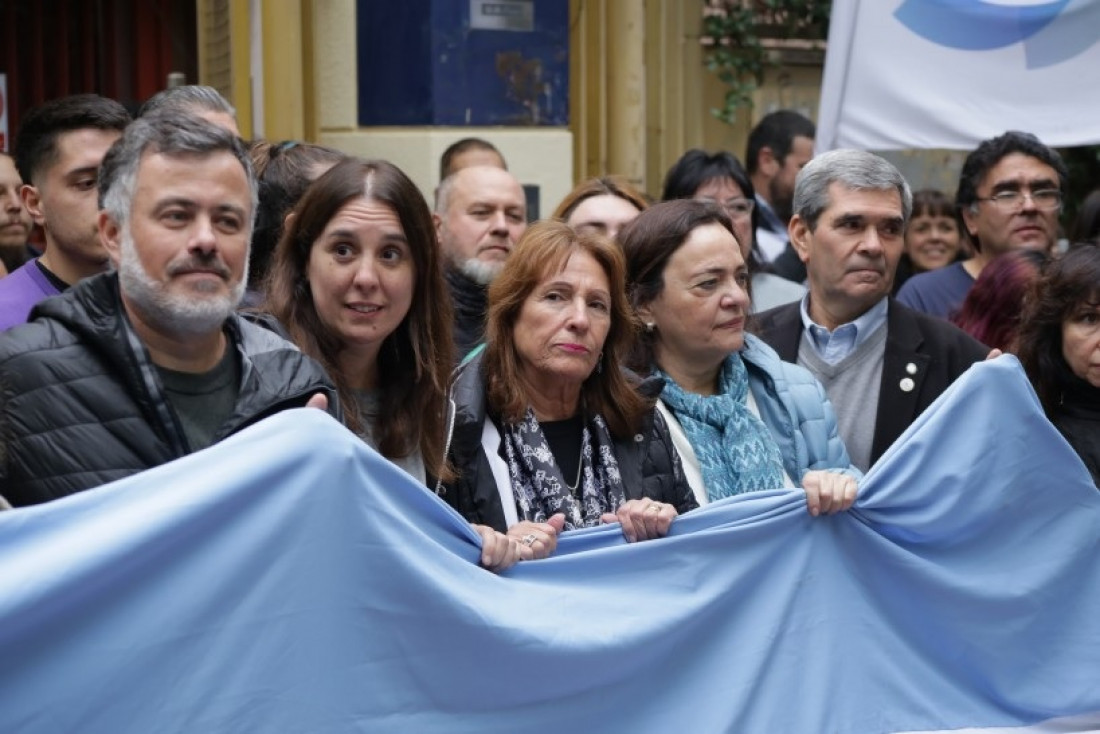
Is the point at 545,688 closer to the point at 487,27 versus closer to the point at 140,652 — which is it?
the point at 140,652

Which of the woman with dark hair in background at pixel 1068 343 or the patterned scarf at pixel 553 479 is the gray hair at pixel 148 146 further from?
the woman with dark hair in background at pixel 1068 343

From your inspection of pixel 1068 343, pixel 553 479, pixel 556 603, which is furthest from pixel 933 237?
pixel 556 603

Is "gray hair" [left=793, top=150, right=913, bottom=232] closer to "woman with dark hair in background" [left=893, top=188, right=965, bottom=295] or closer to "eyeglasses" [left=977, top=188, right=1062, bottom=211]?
"eyeglasses" [left=977, top=188, right=1062, bottom=211]

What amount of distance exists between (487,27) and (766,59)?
2.50 metres

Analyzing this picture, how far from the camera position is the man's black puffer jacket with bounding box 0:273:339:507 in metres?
3.38

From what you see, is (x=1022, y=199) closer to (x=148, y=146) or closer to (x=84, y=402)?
(x=148, y=146)

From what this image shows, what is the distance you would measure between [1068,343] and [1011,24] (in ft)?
5.81

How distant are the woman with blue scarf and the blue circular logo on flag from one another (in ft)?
6.65

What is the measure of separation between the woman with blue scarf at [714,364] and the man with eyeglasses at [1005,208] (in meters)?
1.71

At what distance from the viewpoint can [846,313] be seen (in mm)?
5488

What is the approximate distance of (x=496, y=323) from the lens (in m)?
4.50

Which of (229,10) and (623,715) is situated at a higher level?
(229,10)

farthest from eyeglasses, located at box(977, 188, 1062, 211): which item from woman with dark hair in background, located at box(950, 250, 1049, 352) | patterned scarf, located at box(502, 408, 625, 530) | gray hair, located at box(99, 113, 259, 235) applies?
gray hair, located at box(99, 113, 259, 235)

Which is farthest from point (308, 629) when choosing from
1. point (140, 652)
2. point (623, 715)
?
point (623, 715)
